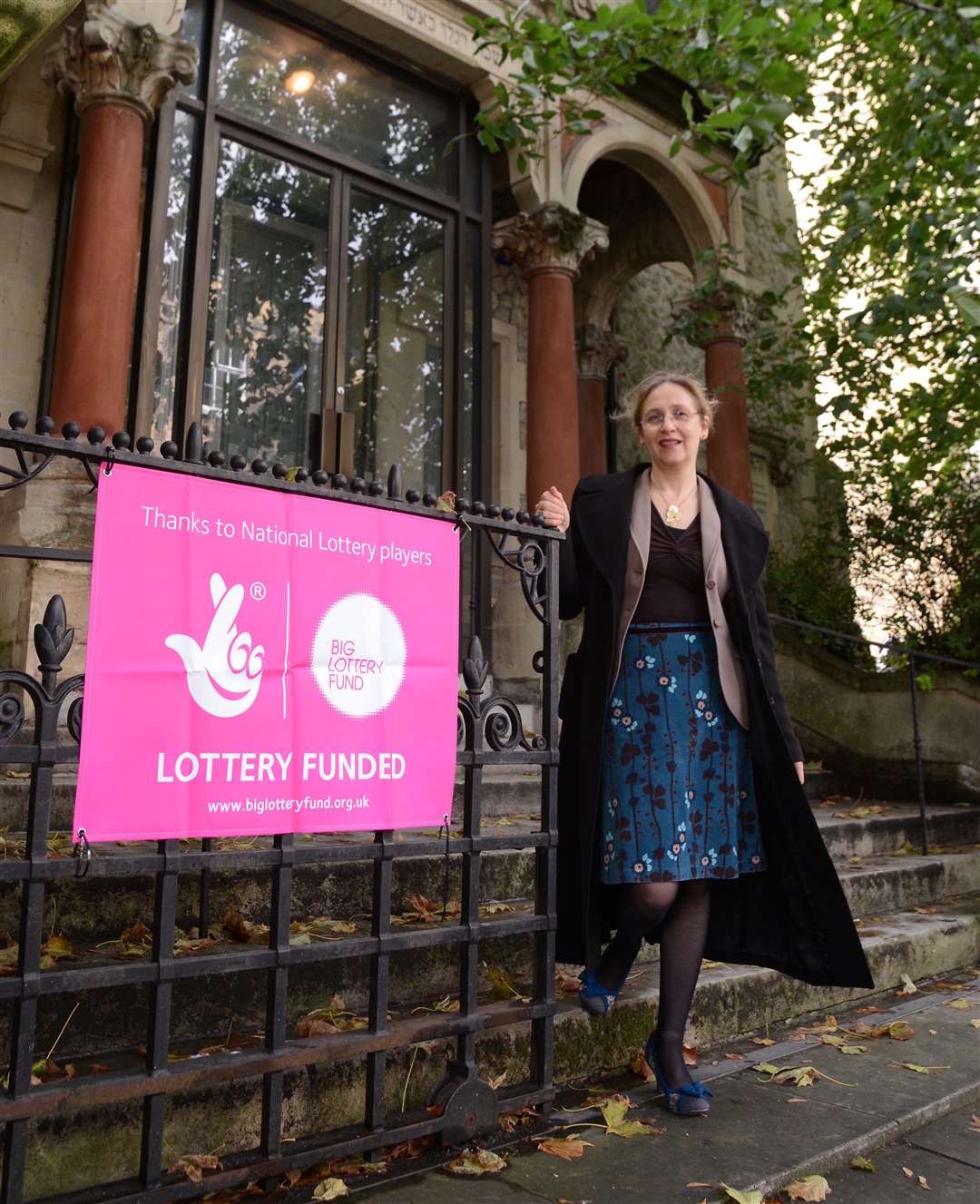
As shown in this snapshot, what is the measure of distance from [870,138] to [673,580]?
784cm

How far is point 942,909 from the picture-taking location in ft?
17.7

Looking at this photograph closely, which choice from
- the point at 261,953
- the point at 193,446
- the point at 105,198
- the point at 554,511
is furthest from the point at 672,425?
the point at 105,198

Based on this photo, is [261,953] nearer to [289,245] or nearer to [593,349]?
[289,245]

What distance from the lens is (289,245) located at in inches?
298

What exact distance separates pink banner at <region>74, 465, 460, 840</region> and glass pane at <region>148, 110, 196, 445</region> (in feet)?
14.9

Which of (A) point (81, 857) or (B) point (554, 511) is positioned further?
(B) point (554, 511)

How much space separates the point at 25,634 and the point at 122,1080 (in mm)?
3747

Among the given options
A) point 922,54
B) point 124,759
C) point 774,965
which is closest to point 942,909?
point 774,965

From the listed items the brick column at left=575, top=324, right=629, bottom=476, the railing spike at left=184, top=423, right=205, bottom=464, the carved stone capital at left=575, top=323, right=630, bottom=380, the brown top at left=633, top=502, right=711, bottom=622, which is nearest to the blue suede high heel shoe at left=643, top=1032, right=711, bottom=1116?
the brown top at left=633, top=502, right=711, bottom=622

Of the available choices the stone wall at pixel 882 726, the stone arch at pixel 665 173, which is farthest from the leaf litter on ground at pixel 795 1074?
the stone arch at pixel 665 173

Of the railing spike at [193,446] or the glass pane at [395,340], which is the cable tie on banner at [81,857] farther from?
the glass pane at [395,340]

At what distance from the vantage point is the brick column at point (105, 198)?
5906 millimetres

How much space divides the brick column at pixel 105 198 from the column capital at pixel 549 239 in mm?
3128

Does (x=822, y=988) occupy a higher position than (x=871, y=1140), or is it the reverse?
(x=822, y=988)
